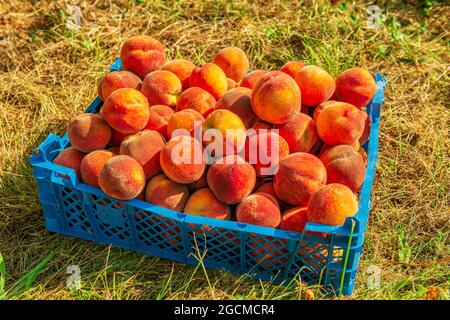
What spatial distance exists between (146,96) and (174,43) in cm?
111

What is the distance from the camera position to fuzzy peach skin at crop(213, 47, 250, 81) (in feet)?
8.53

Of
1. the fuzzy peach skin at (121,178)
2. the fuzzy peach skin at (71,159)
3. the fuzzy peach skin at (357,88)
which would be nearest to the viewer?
the fuzzy peach skin at (121,178)

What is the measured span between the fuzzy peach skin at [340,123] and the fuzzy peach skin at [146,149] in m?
0.63

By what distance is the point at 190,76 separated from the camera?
247 cm

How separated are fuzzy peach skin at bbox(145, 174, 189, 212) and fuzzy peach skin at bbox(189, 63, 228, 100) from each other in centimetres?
47

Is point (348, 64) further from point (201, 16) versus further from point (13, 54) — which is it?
point (13, 54)

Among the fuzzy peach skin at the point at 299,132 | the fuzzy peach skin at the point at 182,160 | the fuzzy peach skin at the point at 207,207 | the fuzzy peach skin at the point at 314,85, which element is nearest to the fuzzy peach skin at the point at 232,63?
the fuzzy peach skin at the point at 314,85

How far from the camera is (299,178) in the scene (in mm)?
2061

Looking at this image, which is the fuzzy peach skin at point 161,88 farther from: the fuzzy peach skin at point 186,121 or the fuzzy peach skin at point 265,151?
the fuzzy peach skin at point 265,151

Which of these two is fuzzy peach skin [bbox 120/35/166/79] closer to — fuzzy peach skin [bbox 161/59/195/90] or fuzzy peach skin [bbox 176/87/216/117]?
fuzzy peach skin [bbox 161/59/195/90]

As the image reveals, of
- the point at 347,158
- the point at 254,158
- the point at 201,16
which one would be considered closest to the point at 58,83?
the point at 201,16

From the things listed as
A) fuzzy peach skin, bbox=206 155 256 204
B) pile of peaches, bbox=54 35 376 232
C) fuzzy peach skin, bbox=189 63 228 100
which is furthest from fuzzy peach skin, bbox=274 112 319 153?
fuzzy peach skin, bbox=189 63 228 100

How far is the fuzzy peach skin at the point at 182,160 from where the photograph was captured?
2059 millimetres

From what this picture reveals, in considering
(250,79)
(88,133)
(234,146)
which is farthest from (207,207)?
(250,79)
